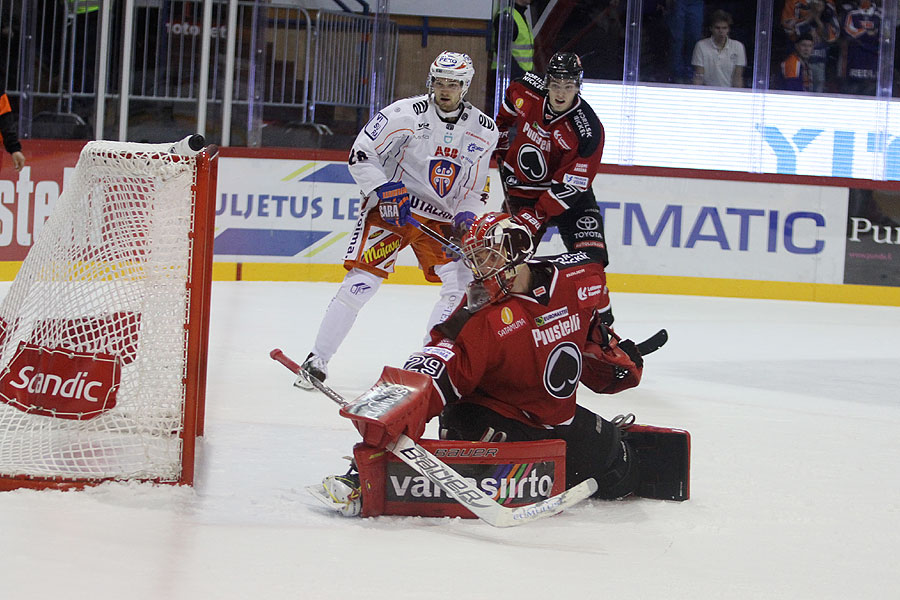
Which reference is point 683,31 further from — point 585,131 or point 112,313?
point 112,313

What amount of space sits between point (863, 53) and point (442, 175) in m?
5.88

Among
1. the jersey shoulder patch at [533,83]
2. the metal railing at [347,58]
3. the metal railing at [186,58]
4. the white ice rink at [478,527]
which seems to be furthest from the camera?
the metal railing at [347,58]

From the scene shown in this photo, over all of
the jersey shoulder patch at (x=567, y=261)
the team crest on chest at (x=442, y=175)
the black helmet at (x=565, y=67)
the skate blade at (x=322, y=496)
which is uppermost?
the black helmet at (x=565, y=67)

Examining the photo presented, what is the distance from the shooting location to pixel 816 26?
938 centimetres

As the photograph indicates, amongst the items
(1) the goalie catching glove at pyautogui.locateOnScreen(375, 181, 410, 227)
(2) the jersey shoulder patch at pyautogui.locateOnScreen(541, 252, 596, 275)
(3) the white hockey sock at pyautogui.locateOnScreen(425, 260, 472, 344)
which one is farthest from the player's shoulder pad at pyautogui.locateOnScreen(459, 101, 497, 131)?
(2) the jersey shoulder patch at pyautogui.locateOnScreen(541, 252, 596, 275)

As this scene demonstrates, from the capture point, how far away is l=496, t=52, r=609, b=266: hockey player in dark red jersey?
453 cm

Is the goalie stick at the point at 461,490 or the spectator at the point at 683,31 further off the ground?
the spectator at the point at 683,31

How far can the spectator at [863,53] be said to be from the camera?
9211 mm

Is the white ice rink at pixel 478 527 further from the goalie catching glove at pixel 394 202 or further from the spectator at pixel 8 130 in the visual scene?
the spectator at pixel 8 130

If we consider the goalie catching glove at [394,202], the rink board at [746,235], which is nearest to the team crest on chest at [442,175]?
the goalie catching glove at [394,202]

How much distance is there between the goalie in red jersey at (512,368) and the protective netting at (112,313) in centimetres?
47

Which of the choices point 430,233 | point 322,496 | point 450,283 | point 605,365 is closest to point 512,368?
point 322,496

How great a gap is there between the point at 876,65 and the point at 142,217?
25.1ft

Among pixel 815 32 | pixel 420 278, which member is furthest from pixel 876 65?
pixel 420 278
